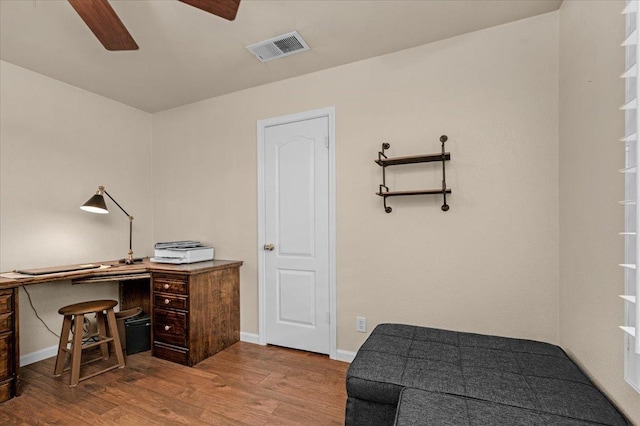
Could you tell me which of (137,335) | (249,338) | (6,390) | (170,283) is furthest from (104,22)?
(249,338)

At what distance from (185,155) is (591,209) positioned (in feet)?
11.6

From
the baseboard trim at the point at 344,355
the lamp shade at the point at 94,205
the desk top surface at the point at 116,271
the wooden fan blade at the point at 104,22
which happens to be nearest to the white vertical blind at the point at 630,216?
the baseboard trim at the point at 344,355

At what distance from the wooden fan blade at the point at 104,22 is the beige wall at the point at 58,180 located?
1.61 metres

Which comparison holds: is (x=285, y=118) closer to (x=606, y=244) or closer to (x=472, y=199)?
(x=472, y=199)

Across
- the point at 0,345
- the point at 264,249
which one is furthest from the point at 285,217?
the point at 0,345

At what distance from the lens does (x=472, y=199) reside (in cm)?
224

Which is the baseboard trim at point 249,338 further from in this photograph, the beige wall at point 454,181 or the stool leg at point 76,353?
→ the stool leg at point 76,353

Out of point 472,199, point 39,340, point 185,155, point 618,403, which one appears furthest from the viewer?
point 185,155

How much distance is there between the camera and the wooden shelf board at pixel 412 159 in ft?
7.41

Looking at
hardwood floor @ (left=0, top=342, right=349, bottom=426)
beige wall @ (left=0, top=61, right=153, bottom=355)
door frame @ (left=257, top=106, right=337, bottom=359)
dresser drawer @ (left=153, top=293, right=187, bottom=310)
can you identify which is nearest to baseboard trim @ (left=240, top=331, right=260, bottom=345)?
door frame @ (left=257, top=106, right=337, bottom=359)

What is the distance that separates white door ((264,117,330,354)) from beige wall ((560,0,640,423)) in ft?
5.45

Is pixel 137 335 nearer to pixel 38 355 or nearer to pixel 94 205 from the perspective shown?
pixel 38 355

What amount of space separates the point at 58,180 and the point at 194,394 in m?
2.33

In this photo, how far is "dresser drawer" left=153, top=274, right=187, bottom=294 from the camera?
8.63 ft
